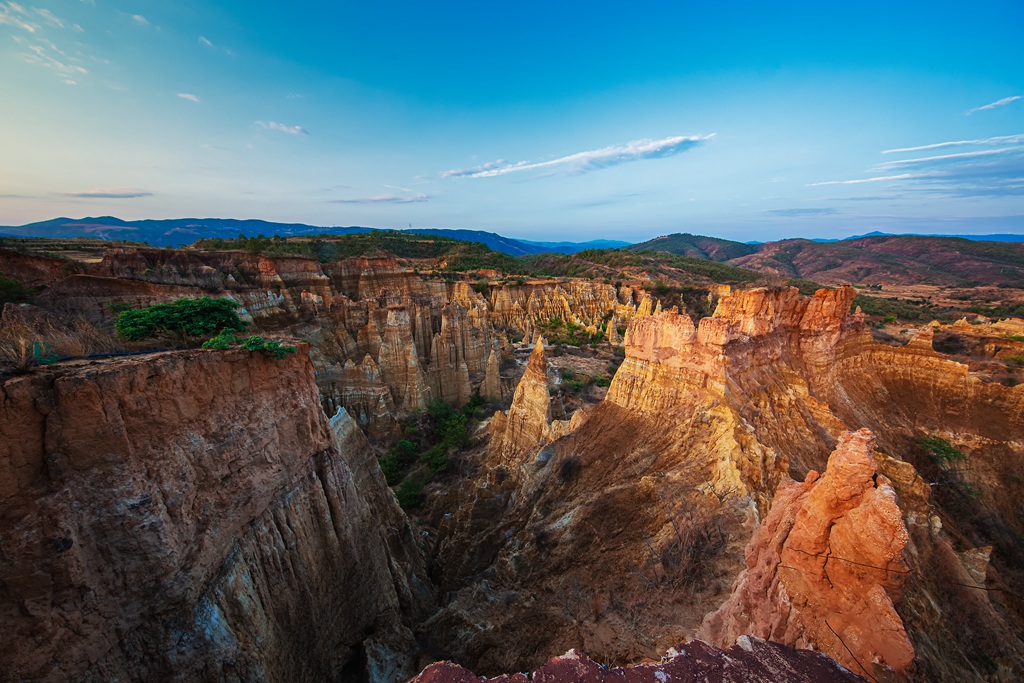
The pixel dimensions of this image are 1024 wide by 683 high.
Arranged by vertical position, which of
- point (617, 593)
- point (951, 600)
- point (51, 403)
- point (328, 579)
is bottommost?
point (617, 593)

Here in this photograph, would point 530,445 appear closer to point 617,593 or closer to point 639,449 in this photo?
point 639,449

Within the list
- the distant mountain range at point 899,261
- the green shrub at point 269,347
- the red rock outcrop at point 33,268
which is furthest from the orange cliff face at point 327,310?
the distant mountain range at point 899,261

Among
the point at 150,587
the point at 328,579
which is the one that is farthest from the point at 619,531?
the point at 150,587

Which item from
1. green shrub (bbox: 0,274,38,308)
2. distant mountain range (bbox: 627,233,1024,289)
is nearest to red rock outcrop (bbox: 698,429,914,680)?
green shrub (bbox: 0,274,38,308)

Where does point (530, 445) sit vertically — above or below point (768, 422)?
below

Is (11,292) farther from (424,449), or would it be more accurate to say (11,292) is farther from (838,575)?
(838,575)

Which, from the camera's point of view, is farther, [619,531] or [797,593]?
[619,531]

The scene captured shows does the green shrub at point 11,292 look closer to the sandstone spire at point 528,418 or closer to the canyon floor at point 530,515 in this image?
the canyon floor at point 530,515

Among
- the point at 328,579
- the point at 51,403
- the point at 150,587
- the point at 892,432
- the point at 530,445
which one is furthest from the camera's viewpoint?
the point at 530,445
